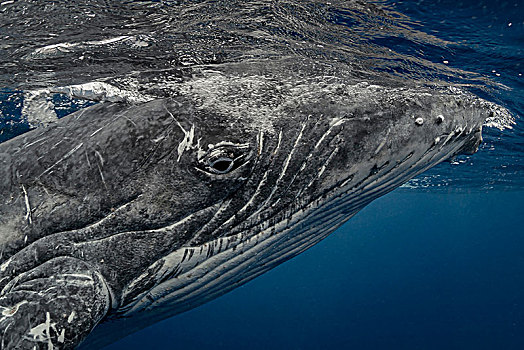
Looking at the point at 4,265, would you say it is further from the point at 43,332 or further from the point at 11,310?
the point at 43,332

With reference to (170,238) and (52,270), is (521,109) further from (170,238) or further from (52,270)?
(52,270)

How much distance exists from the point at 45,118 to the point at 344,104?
11.4 m

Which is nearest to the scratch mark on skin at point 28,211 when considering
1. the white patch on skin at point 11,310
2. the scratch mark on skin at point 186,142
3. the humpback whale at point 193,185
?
the humpback whale at point 193,185

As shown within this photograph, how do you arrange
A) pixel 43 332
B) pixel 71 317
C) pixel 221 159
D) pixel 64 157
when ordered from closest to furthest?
pixel 43 332 < pixel 71 317 < pixel 221 159 < pixel 64 157

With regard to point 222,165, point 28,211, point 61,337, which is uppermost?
point 222,165

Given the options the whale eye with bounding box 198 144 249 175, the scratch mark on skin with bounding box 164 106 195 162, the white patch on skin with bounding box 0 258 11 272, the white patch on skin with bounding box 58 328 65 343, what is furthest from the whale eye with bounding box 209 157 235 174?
the white patch on skin with bounding box 0 258 11 272

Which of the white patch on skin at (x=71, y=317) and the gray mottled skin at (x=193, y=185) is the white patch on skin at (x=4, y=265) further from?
the white patch on skin at (x=71, y=317)

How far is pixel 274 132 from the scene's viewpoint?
3678mm

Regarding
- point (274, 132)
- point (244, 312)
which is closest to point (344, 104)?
point (274, 132)

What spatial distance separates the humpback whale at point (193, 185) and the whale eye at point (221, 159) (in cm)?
1

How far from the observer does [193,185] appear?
349cm

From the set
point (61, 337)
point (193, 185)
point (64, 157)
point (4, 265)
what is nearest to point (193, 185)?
point (193, 185)

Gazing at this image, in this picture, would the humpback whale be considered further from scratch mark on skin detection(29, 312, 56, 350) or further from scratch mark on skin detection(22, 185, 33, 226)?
scratch mark on skin detection(29, 312, 56, 350)

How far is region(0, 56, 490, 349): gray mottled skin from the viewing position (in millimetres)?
3406
